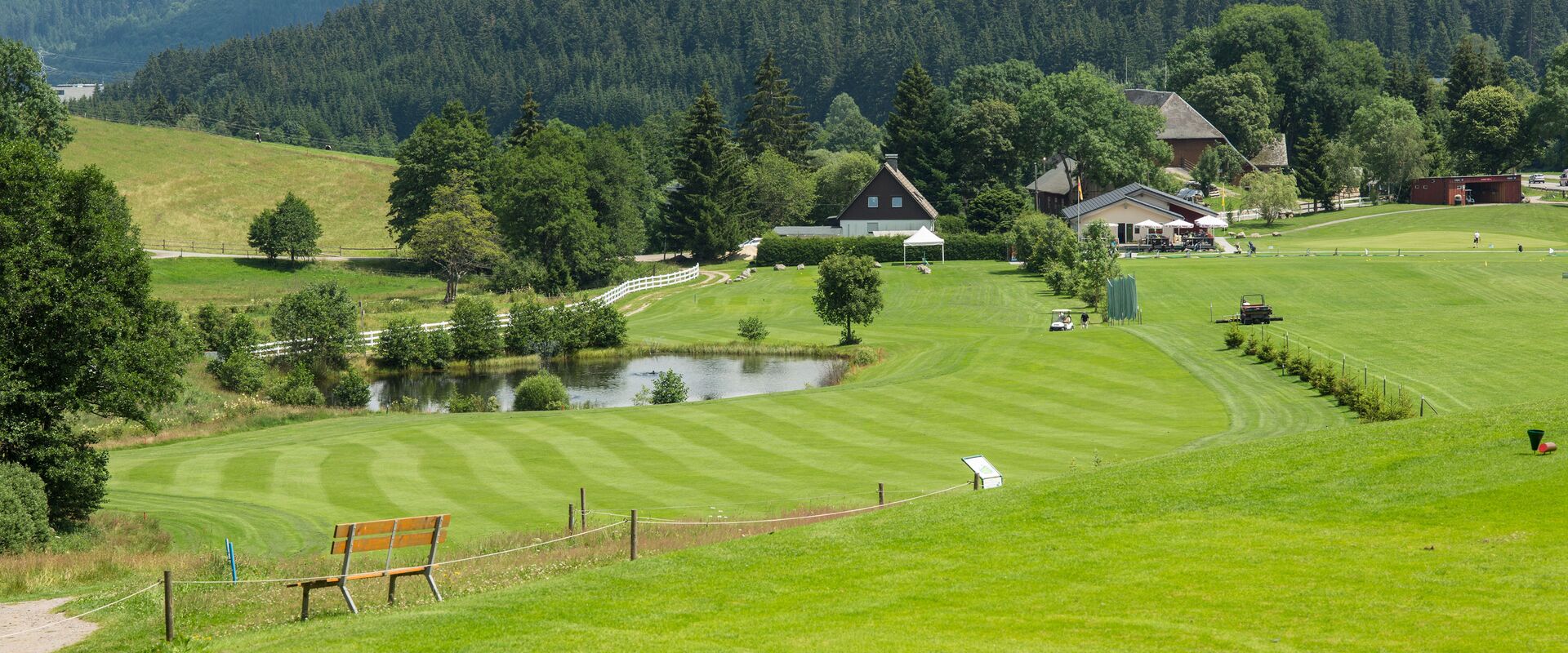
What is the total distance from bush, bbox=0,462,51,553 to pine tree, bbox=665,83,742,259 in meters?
88.1

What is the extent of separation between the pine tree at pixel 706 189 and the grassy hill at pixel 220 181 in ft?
107

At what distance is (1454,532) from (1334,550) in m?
1.80

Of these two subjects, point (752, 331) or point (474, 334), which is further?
point (752, 331)

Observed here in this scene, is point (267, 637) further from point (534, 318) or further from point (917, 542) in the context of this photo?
point (534, 318)

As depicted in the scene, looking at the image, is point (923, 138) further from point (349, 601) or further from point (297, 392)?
point (349, 601)

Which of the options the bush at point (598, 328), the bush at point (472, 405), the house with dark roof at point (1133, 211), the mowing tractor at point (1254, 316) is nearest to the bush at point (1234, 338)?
the mowing tractor at point (1254, 316)

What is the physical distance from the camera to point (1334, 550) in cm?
1895

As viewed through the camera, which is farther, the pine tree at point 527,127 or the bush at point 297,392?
the pine tree at point 527,127

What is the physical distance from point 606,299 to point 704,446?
177 feet

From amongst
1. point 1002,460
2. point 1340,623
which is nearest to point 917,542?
point 1340,623

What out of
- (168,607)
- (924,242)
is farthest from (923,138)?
(168,607)

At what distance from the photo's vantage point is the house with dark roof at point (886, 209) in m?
116

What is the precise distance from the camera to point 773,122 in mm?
142250

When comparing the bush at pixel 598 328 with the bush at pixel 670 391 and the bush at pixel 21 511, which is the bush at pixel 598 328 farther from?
the bush at pixel 21 511
